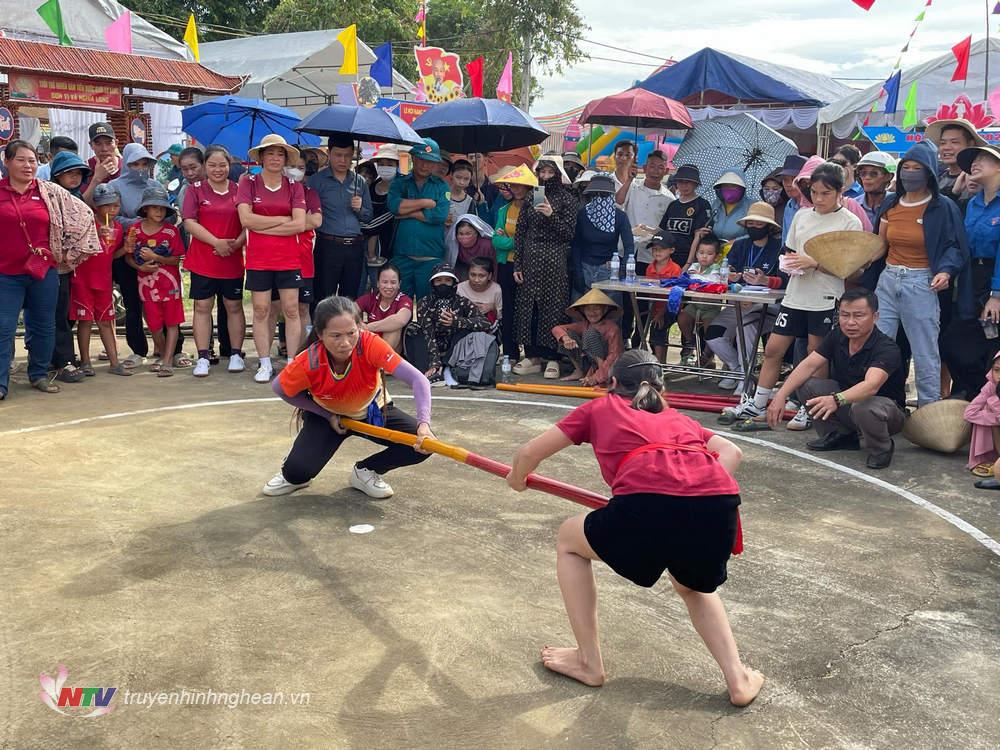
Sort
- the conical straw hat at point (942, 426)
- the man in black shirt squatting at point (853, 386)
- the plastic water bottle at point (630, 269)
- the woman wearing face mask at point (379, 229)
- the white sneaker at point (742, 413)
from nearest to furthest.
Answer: the man in black shirt squatting at point (853, 386) → the conical straw hat at point (942, 426) → the white sneaker at point (742, 413) → the plastic water bottle at point (630, 269) → the woman wearing face mask at point (379, 229)

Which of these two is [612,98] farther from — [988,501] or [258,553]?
[258,553]

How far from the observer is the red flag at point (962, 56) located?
1614 cm

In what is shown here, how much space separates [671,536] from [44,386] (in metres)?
6.07

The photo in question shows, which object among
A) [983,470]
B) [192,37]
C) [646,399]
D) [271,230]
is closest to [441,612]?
[646,399]

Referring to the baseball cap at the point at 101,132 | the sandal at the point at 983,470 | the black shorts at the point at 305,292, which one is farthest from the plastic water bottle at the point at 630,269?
the baseball cap at the point at 101,132

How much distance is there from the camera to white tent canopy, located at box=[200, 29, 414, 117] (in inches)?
883

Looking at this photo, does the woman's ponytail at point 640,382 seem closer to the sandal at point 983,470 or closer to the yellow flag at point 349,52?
the sandal at point 983,470

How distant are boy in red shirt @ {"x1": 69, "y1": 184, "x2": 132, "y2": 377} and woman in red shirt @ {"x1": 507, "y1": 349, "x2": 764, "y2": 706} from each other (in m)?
5.84

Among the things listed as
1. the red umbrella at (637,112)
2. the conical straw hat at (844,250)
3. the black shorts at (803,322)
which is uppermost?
the red umbrella at (637,112)

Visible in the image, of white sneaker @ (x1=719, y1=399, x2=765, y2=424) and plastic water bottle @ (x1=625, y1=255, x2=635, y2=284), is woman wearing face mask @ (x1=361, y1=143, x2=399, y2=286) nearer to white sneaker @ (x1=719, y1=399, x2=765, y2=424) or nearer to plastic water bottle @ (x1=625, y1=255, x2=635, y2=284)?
plastic water bottle @ (x1=625, y1=255, x2=635, y2=284)

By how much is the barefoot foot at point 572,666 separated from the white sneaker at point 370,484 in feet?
6.25

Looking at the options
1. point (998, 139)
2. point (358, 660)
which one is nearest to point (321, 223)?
point (358, 660)

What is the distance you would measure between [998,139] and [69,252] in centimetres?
1157

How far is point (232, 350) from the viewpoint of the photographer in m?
8.31
